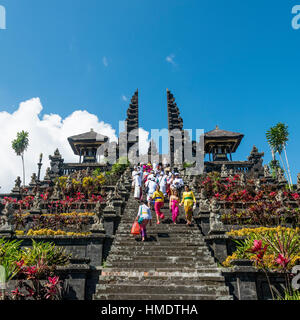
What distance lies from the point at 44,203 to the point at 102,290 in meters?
7.92

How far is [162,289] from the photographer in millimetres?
6184

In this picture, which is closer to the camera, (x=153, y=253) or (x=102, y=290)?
(x=102, y=290)

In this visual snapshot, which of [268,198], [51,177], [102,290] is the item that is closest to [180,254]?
[102,290]

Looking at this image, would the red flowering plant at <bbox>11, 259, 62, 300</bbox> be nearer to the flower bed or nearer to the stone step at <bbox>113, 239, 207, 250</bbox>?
the stone step at <bbox>113, 239, 207, 250</bbox>

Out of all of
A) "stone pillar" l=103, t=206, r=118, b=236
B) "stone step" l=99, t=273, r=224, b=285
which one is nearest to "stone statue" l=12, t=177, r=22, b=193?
"stone pillar" l=103, t=206, r=118, b=236

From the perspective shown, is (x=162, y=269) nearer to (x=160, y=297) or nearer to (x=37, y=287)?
(x=160, y=297)

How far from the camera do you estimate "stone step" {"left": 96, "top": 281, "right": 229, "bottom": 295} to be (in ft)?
20.1

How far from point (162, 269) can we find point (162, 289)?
721 mm

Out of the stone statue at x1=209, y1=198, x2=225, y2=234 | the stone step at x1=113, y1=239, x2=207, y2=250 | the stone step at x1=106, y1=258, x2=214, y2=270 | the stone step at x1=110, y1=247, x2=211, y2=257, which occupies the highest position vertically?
the stone statue at x1=209, y1=198, x2=225, y2=234

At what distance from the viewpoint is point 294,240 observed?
647 cm

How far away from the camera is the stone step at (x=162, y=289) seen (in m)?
6.12

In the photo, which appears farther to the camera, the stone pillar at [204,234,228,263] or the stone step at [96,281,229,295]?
the stone pillar at [204,234,228,263]

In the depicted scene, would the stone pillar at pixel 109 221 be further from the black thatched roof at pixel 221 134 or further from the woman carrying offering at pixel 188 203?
the black thatched roof at pixel 221 134
